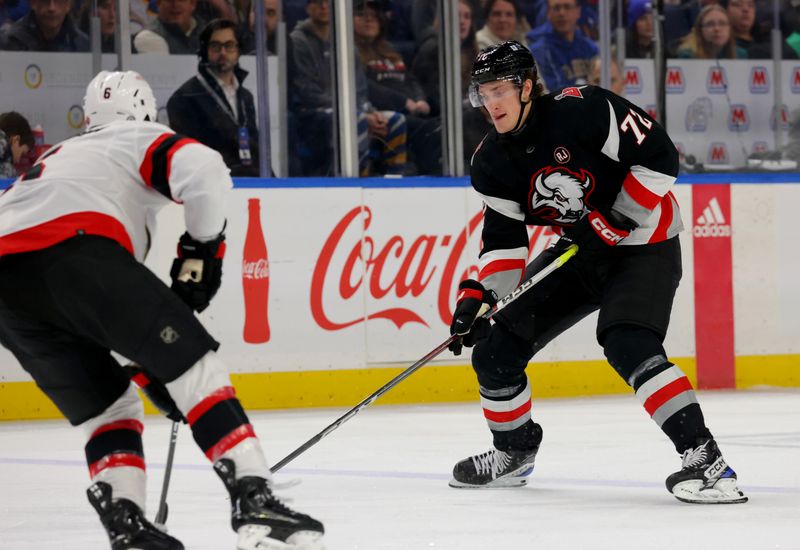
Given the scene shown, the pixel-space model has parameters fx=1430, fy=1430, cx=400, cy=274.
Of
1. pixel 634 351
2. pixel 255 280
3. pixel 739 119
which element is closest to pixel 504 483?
pixel 634 351

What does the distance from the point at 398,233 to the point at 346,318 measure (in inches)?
18.5

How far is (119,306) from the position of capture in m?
2.56

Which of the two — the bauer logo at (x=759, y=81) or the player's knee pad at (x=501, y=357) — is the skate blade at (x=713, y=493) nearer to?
the player's knee pad at (x=501, y=357)

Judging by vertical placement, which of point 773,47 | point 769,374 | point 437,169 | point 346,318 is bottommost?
point 769,374

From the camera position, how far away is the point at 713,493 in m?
3.38

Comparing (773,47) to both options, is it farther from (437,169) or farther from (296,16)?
(296,16)

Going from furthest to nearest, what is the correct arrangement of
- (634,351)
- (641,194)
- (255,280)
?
1. (255,280)
2. (641,194)
3. (634,351)

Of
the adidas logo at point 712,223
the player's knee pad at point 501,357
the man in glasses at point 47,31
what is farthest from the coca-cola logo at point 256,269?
the player's knee pad at point 501,357

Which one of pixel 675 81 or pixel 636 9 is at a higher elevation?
pixel 636 9

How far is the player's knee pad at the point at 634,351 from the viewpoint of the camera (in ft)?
11.5

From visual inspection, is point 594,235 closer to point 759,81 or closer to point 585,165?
point 585,165

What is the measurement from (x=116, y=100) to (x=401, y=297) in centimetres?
384

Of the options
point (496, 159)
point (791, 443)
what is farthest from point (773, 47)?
point (496, 159)

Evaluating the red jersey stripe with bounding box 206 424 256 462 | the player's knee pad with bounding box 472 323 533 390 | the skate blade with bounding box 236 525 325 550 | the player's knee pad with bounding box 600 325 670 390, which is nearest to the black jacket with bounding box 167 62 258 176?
the player's knee pad with bounding box 472 323 533 390
